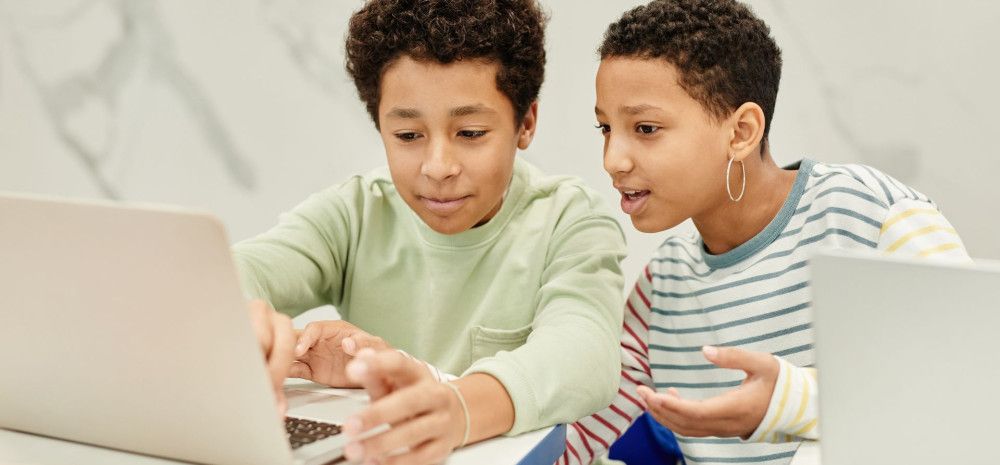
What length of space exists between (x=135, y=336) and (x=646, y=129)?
604mm

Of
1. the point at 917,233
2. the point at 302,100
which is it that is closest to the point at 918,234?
the point at 917,233

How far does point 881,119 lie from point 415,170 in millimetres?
739

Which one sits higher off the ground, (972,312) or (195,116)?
(195,116)

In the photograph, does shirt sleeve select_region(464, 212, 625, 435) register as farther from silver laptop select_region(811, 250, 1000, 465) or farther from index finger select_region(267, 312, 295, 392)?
silver laptop select_region(811, 250, 1000, 465)

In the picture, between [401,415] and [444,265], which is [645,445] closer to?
[444,265]

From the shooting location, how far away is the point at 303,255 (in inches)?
45.2

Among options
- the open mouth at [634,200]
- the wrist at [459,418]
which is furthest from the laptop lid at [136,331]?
the open mouth at [634,200]

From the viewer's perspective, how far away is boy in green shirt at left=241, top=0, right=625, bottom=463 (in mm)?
919

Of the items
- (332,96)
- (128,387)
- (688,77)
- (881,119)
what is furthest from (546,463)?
(332,96)

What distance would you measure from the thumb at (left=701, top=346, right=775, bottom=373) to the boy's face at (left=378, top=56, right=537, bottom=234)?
0.39 metres

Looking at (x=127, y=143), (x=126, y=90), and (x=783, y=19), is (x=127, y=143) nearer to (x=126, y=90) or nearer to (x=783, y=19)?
(x=126, y=90)

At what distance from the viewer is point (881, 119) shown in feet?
4.78

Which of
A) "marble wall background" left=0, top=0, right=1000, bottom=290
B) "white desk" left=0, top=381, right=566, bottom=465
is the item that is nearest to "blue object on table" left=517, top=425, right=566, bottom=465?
"white desk" left=0, top=381, right=566, bottom=465

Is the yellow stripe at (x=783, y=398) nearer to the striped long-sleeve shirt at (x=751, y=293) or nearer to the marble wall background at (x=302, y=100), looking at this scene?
the striped long-sleeve shirt at (x=751, y=293)
